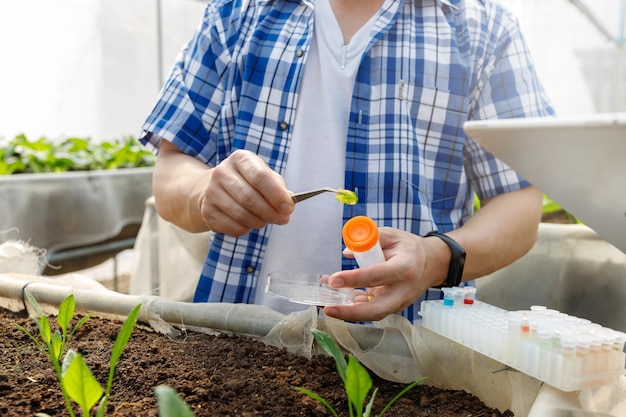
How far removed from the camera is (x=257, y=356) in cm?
70

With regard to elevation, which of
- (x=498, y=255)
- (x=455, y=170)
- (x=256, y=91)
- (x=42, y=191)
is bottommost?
(x=42, y=191)

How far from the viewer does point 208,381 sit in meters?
0.63

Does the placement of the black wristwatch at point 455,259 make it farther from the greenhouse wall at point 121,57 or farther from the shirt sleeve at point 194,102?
the greenhouse wall at point 121,57

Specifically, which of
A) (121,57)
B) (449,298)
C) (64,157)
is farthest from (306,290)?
(121,57)

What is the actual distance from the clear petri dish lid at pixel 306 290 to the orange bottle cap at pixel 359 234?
104mm

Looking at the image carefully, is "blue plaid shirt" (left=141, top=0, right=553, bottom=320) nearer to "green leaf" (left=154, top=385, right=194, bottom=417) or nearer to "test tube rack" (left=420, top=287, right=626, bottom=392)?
"test tube rack" (left=420, top=287, right=626, bottom=392)

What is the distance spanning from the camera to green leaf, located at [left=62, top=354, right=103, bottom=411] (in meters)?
0.43

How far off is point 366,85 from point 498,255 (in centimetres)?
34

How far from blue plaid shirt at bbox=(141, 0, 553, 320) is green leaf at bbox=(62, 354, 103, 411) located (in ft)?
1.88

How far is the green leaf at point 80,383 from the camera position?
43 centimetres

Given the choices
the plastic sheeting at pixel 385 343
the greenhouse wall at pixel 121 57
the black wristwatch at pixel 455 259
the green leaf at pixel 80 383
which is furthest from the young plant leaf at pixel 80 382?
the greenhouse wall at pixel 121 57

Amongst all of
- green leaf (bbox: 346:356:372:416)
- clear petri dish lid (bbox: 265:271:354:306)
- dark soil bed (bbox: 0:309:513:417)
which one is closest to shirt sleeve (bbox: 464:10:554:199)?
clear petri dish lid (bbox: 265:271:354:306)

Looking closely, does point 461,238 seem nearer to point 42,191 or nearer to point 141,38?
point 42,191

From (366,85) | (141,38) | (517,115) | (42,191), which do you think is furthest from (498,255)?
(141,38)
